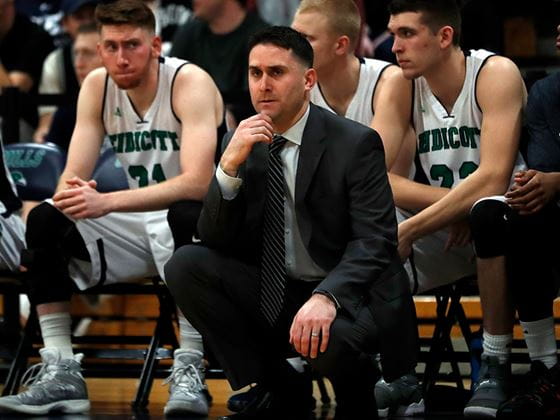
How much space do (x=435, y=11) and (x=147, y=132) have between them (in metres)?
1.32

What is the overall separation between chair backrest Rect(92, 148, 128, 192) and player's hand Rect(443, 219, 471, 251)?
5.28 feet

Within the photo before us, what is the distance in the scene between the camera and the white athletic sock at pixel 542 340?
4645 millimetres

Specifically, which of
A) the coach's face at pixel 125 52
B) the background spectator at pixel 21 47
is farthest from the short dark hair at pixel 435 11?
the background spectator at pixel 21 47

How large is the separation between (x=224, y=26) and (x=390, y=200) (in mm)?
3071

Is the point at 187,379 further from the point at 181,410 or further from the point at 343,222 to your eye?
the point at 343,222

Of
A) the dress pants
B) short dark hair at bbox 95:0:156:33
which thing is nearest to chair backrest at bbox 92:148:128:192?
Result: short dark hair at bbox 95:0:156:33

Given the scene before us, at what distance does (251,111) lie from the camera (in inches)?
254

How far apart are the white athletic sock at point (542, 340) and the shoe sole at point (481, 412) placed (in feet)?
0.99

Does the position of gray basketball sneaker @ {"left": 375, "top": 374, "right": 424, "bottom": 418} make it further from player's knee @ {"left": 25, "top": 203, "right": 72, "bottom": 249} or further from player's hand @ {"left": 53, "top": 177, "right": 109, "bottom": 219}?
player's knee @ {"left": 25, "top": 203, "right": 72, "bottom": 249}

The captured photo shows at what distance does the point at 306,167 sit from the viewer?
4.46 meters

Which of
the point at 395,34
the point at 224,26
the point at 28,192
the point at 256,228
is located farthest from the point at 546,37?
the point at 256,228

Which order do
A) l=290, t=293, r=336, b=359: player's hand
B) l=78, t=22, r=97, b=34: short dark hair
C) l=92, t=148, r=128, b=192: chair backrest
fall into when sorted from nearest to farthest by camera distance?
l=290, t=293, r=336, b=359: player's hand, l=92, t=148, r=128, b=192: chair backrest, l=78, t=22, r=97, b=34: short dark hair

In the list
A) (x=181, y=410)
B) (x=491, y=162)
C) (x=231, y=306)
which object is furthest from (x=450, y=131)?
(x=181, y=410)

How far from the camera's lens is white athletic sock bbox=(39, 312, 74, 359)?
520cm
